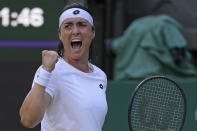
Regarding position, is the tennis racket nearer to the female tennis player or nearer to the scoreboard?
the female tennis player

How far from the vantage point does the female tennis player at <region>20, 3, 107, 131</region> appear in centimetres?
266

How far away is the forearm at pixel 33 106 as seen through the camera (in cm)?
263

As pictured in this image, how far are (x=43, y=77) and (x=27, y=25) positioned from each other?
1.68m

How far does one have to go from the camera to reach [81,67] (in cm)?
302

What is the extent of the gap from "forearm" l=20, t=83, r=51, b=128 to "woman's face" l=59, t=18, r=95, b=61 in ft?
1.14

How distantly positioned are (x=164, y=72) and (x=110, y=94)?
3.72 feet

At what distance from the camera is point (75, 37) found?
9.64ft

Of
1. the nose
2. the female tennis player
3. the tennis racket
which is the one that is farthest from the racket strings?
the nose

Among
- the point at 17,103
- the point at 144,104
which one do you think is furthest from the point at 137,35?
the point at 144,104

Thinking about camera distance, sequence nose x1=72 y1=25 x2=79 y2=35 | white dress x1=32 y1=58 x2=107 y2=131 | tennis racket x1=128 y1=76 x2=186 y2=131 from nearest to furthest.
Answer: white dress x1=32 y1=58 x2=107 y2=131 → nose x1=72 y1=25 x2=79 y2=35 → tennis racket x1=128 y1=76 x2=186 y2=131

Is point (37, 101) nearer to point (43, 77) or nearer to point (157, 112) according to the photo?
point (43, 77)

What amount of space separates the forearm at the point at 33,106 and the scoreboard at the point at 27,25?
1593 millimetres

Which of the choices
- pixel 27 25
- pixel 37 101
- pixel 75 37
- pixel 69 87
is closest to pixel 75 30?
pixel 75 37

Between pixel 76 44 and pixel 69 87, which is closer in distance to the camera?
pixel 69 87
